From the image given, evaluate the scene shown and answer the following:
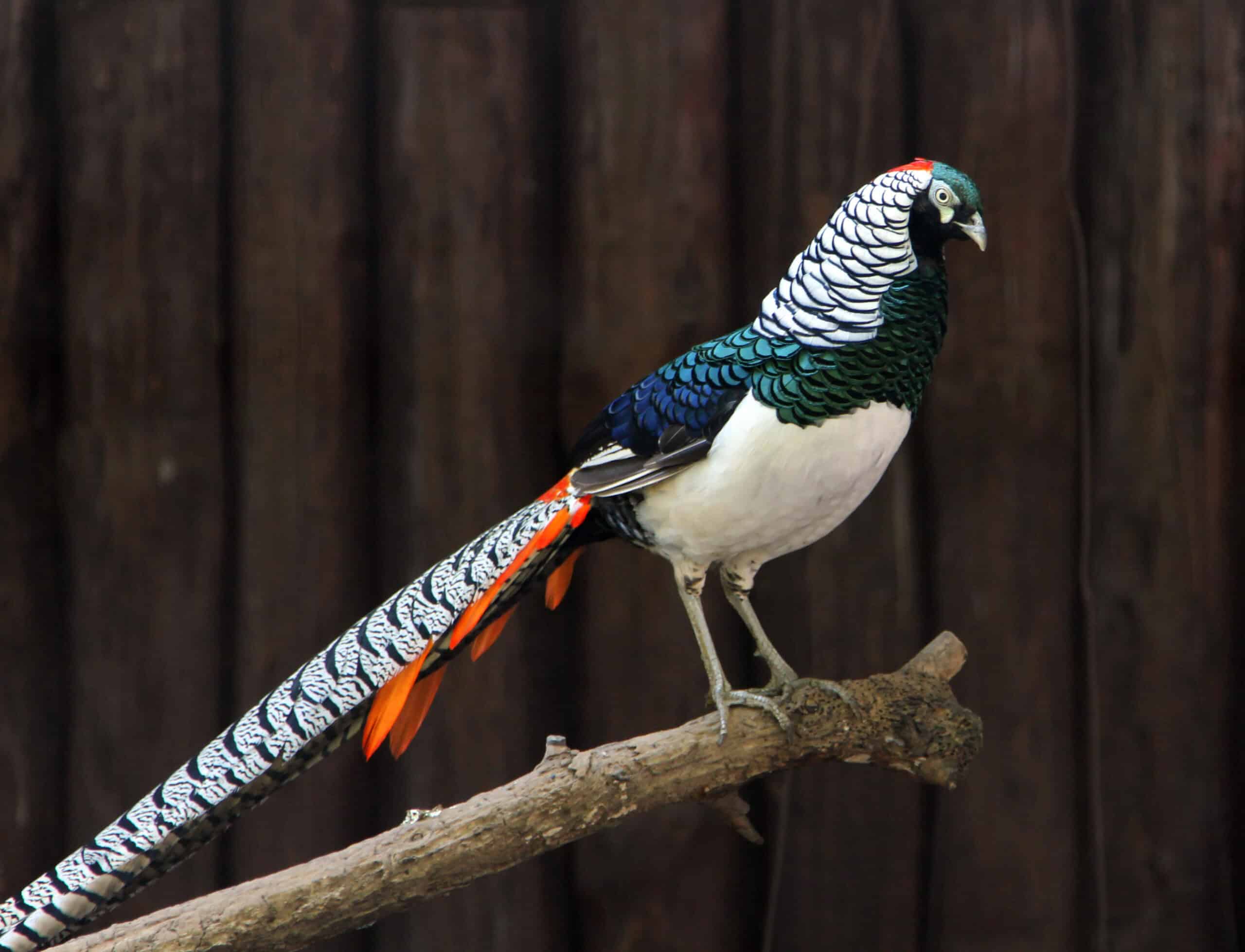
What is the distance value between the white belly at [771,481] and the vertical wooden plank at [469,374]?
17.8 inches

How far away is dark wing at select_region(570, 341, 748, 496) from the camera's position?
146 cm

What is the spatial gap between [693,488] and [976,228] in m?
0.46

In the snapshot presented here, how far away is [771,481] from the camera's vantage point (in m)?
1.42

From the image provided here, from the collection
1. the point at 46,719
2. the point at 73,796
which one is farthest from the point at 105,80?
the point at 73,796

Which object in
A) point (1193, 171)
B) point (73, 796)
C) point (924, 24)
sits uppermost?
point (924, 24)

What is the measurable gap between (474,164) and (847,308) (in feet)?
2.34

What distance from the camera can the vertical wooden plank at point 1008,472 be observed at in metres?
1.84

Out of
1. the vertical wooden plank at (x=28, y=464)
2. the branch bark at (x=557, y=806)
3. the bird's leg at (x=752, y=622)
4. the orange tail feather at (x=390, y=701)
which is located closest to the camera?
the branch bark at (x=557, y=806)

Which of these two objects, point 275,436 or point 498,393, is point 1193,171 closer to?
point 498,393

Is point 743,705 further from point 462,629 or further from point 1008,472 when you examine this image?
point 1008,472

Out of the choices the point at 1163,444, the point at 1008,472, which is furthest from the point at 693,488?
the point at 1163,444

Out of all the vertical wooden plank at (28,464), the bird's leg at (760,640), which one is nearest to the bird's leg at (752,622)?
the bird's leg at (760,640)

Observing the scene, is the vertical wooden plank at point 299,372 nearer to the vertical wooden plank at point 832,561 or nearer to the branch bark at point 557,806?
the branch bark at point 557,806

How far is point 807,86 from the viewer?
183cm
